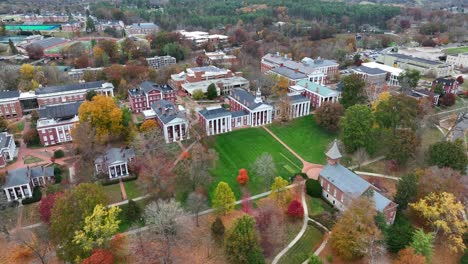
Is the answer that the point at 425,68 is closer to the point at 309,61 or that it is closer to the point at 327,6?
the point at 309,61

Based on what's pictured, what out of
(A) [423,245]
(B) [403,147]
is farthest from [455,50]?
(A) [423,245]

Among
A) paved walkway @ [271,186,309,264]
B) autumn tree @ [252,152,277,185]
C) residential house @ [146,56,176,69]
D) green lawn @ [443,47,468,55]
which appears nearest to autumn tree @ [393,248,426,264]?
paved walkway @ [271,186,309,264]

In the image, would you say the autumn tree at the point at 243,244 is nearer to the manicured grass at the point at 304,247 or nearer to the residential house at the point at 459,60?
the manicured grass at the point at 304,247

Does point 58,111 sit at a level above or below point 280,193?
above

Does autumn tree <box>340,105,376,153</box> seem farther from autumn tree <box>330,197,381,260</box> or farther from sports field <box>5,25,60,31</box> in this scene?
sports field <box>5,25,60,31</box>

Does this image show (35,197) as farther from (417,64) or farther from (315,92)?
(417,64)

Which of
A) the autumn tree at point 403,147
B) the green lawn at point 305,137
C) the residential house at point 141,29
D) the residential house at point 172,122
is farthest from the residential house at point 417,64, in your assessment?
the residential house at point 141,29
